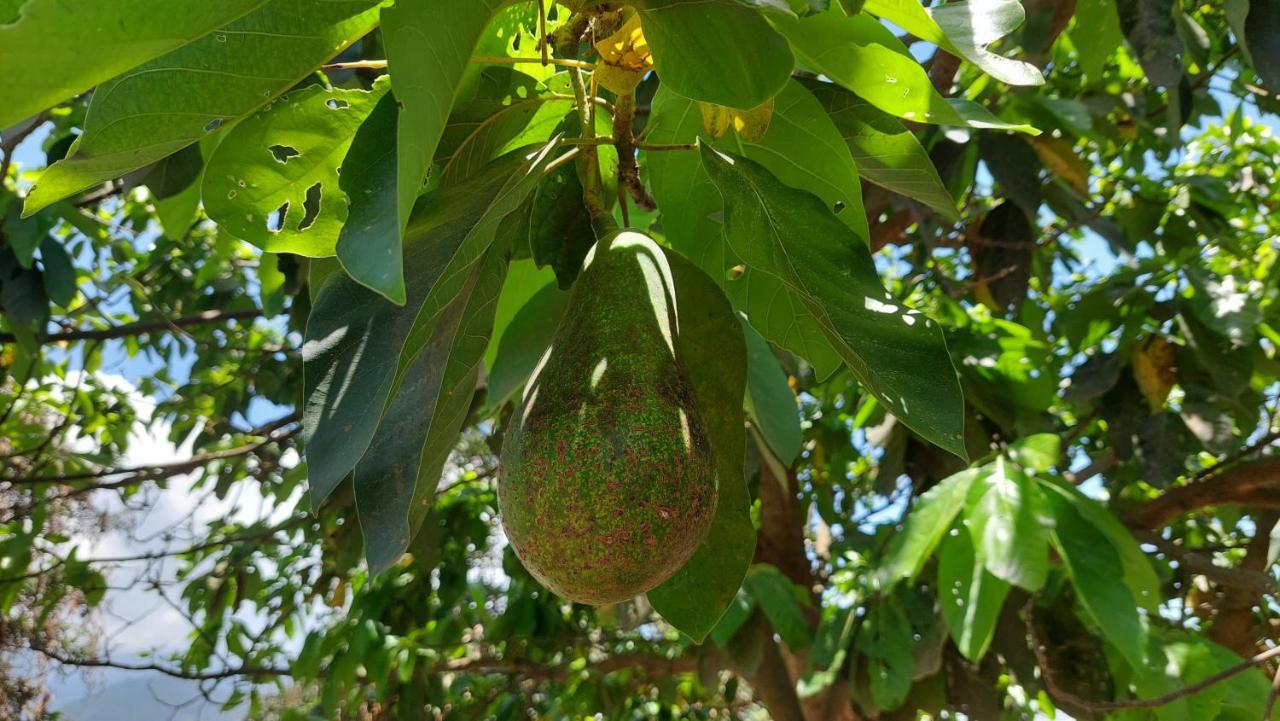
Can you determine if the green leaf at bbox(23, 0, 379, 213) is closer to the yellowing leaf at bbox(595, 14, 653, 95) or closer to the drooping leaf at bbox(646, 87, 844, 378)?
the yellowing leaf at bbox(595, 14, 653, 95)

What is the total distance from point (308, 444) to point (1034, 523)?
5.21 feet

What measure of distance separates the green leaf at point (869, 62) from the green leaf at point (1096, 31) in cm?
136

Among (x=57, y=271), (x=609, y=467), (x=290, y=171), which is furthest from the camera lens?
(x=57, y=271)

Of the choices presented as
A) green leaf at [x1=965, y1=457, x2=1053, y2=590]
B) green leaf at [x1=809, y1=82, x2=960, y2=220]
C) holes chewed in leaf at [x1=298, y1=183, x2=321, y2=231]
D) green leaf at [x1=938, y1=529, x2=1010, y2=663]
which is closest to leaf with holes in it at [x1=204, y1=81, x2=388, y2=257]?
holes chewed in leaf at [x1=298, y1=183, x2=321, y2=231]

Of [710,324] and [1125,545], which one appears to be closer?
[710,324]

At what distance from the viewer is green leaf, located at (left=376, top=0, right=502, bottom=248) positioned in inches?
26.7

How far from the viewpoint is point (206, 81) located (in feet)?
2.75

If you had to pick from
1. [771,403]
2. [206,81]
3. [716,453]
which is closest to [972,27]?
[716,453]

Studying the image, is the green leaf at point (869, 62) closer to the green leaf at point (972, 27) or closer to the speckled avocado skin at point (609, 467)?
the green leaf at point (972, 27)

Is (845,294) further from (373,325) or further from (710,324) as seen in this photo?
(373,325)

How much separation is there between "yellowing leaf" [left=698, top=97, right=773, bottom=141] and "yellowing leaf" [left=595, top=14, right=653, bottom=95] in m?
0.08

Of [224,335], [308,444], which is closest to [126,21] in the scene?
[308,444]

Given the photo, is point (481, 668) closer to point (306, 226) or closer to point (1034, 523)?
point (1034, 523)

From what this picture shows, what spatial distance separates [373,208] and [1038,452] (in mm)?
1846
